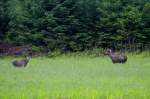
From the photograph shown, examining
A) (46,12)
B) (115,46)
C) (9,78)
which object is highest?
(9,78)

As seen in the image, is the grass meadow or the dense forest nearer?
the grass meadow

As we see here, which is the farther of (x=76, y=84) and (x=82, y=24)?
(x=82, y=24)

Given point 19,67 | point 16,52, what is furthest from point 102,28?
point 19,67

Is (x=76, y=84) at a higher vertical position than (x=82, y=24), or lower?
higher

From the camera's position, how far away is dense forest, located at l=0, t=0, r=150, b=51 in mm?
29750

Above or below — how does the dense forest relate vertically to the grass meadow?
below

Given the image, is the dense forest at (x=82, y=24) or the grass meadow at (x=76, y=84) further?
the dense forest at (x=82, y=24)

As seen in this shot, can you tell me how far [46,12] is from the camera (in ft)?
97.2

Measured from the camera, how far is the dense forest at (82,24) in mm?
29750

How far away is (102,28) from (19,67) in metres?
12.3

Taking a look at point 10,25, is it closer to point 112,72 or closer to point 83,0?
point 83,0

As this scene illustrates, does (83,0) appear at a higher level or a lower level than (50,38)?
higher

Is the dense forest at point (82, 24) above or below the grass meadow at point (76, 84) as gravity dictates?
below

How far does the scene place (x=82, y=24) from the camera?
99.5ft
